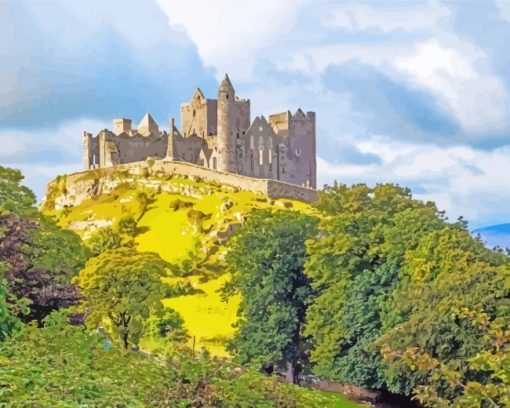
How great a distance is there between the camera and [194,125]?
15350 cm

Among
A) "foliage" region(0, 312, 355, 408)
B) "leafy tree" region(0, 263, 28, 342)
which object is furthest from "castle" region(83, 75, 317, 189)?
"leafy tree" region(0, 263, 28, 342)

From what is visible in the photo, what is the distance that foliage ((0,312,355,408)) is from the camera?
16.4m

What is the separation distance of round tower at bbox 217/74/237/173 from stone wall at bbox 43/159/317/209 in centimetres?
696

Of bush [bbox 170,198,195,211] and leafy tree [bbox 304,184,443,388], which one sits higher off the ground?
bush [bbox 170,198,195,211]

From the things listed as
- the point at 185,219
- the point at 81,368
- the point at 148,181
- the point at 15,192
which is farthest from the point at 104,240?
the point at 81,368

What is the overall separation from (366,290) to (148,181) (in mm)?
89138

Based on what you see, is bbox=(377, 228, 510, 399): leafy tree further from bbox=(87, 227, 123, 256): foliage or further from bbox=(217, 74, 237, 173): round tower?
bbox=(217, 74, 237, 173): round tower

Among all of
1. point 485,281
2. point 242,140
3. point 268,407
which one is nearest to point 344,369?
point 485,281

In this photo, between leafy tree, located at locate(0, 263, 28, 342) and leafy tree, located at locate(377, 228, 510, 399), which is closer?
leafy tree, located at locate(0, 263, 28, 342)

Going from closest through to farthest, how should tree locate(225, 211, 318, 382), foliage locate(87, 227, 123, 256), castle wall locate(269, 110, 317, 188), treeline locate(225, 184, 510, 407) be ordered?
treeline locate(225, 184, 510, 407) < tree locate(225, 211, 318, 382) < foliage locate(87, 227, 123, 256) < castle wall locate(269, 110, 317, 188)

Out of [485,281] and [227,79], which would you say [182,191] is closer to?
[227,79]

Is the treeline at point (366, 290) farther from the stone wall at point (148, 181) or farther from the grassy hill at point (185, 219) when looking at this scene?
the stone wall at point (148, 181)

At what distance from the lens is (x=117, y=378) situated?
21.7 m

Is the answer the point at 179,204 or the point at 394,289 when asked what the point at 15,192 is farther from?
the point at 179,204
